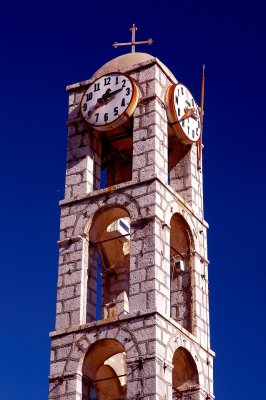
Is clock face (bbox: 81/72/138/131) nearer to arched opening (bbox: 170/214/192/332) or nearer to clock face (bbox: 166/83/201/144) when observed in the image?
clock face (bbox: 166/83/201/144)

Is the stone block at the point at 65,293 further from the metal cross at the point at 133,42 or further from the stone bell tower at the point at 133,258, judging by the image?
the metal cross at the point at 133,42

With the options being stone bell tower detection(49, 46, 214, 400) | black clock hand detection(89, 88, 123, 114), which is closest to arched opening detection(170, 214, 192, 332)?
stone bell tower detection(49, 46, 214, 400)

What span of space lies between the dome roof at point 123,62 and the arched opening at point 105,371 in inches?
386

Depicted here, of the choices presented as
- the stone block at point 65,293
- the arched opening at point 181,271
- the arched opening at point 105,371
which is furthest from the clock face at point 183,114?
the arched opening at point 105,371

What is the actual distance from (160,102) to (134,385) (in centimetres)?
1000

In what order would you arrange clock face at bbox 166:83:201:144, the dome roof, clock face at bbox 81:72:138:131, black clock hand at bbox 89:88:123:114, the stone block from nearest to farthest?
1. the stone block
2. clock face at bbox 81:72:138:131
3. black clock hand at bbox 89:88:123:114
4. clock face at bbox 166:83:201:144
5. the dome roof

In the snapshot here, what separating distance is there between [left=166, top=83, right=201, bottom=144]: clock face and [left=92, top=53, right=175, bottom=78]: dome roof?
3.64 ft

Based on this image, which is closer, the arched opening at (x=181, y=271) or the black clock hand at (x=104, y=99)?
the arched opening at (x=181, y=271)

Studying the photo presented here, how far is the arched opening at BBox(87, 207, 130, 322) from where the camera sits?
37875mm

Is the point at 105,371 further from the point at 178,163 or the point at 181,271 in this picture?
the point at 178,163

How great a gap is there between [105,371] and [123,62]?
1072 centimetres

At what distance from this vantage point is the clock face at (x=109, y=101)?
128ft

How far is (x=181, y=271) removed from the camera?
38.4m

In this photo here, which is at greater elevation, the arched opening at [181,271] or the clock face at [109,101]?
the clock face at [109,101]
